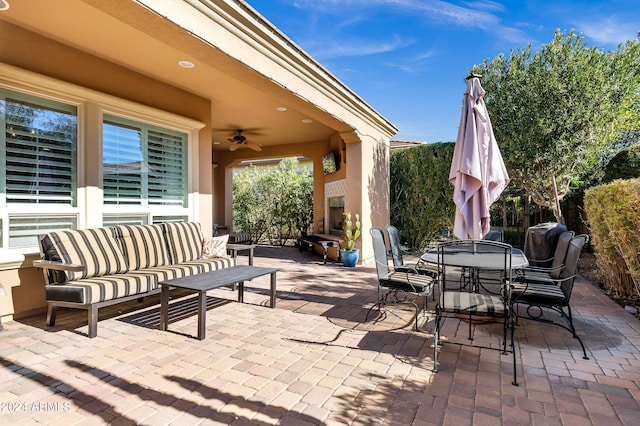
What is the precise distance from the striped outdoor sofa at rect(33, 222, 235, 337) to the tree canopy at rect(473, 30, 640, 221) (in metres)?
6.15

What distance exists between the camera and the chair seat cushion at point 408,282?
340 centimetres

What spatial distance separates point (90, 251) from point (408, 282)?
3.50 meters

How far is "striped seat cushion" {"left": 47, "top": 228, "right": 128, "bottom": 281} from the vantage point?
3.55m

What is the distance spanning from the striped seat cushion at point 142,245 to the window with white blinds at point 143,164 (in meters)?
0.76

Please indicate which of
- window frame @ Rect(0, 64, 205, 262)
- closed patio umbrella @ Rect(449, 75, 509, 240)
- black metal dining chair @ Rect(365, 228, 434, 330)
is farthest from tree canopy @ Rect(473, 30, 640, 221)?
window frame @ Rect(0, 64, 205, 262)

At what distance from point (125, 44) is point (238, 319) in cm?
A: 353

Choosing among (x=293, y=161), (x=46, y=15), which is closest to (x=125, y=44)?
(x=46, y=15)

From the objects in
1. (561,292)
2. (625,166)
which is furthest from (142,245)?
(625,166)

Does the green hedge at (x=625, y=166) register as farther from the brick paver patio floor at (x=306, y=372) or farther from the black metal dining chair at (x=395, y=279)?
the black metal dining chair at (x=395, y=279)

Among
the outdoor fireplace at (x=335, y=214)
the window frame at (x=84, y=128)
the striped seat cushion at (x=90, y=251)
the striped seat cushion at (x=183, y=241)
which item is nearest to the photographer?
the striped seat cushion at (x=90, y=251)

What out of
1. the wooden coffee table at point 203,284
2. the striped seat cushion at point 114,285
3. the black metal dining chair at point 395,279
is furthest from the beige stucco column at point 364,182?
the striped seat cushion at point 114,285

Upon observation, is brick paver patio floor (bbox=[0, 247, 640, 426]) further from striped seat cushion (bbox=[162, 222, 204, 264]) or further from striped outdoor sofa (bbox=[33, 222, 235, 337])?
striped seat cushion (bbox=[162, 222, 204, 264])

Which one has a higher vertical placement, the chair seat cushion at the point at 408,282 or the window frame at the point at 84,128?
the window frame at the point at 84,128

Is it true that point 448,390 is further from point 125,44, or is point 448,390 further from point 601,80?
point 601,80
